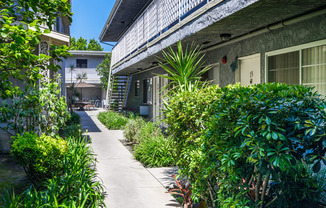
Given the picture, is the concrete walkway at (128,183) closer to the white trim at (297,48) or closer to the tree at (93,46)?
the white trim at (297,48)

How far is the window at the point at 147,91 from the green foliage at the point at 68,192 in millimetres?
10934

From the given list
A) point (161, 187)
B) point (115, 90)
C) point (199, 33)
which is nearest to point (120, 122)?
point (115, 90)

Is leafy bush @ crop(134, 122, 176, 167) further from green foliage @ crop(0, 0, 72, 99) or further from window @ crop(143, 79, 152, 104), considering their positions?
window @ crop(143, 79, 152, 104)

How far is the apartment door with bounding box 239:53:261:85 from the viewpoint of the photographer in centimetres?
753

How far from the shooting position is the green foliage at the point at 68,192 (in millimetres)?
3761

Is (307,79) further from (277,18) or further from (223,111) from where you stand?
(223,111)

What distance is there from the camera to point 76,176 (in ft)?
15.3

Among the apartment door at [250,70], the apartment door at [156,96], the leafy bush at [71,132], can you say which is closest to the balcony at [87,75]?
the apartment door at [156,96]

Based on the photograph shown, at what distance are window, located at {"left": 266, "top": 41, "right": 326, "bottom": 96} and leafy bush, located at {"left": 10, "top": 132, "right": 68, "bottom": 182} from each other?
4.72m

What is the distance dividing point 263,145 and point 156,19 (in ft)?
26.3

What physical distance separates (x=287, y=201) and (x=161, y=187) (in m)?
2.67

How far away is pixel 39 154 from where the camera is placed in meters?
4.97

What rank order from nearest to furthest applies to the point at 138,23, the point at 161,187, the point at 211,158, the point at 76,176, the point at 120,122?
the point at 211,158 → the point at 76,176 → the point at 161,187 → the point at 138,23 → the point at 120,122

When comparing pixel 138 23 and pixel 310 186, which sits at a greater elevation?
pixel 138 23
